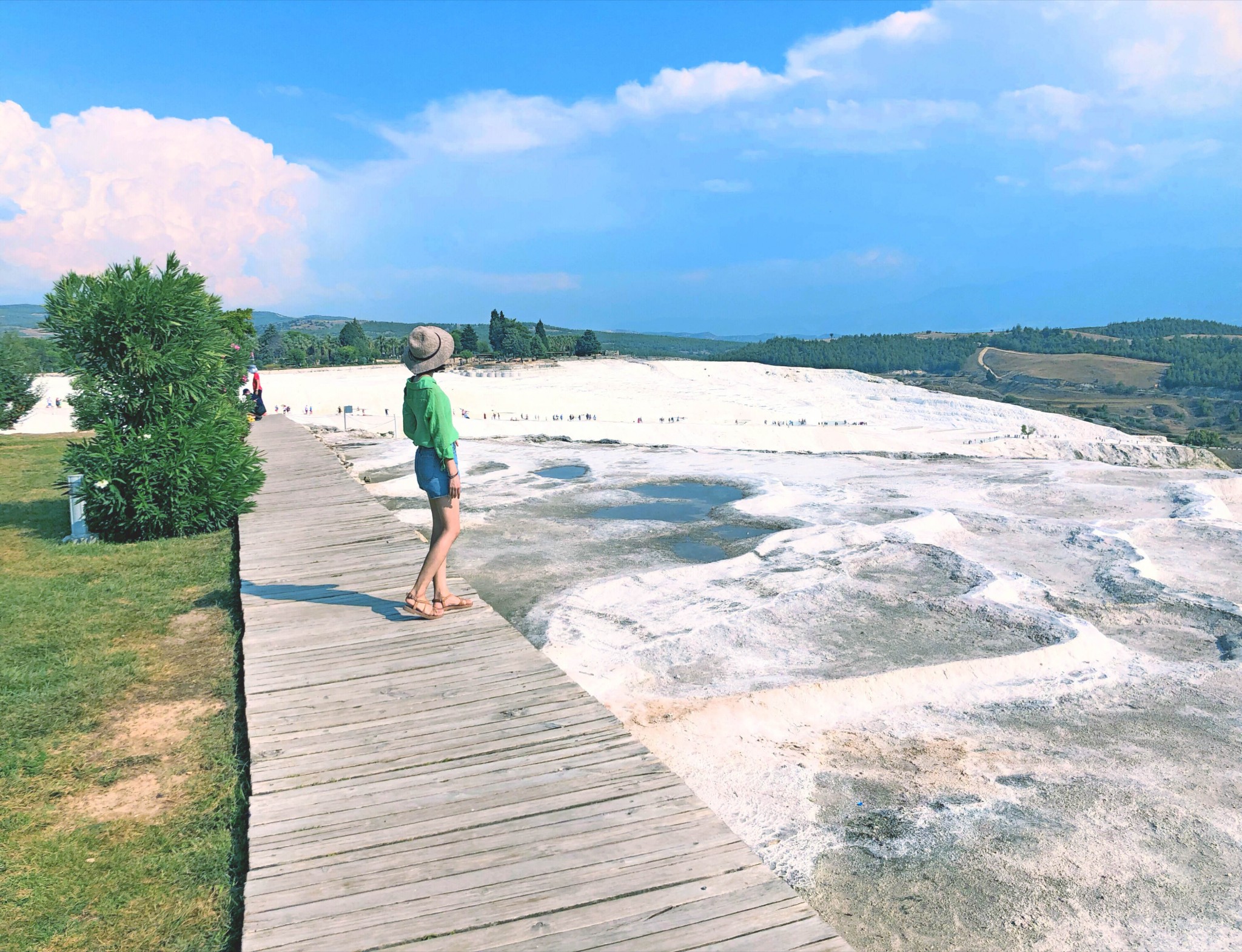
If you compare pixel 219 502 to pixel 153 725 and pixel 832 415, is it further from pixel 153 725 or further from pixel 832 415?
pixel 832 415

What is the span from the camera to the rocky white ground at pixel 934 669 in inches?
155

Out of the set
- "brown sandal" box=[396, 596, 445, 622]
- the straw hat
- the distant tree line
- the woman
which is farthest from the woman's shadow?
the distant tree line

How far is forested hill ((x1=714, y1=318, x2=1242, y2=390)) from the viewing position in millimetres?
78688

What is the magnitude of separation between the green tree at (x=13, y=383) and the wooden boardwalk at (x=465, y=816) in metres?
21.5

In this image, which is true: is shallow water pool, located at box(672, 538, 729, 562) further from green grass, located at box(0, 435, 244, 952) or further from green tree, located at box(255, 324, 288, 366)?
green tree, located at box(255, 324, 288, 366)

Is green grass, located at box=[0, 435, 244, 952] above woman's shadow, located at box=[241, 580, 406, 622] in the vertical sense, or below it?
below

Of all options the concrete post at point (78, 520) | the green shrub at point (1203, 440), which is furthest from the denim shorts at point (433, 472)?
the green shrub at point (1203, 440)

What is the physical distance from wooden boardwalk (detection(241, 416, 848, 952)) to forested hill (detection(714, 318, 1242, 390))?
77550 mm

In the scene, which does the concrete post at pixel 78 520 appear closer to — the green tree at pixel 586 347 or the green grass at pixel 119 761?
the green grass at pixel 119 761

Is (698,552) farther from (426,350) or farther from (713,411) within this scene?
(713,411)

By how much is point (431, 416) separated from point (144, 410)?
644cm

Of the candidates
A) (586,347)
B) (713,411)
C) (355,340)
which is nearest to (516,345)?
(586,347)

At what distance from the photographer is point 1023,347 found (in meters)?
95.7

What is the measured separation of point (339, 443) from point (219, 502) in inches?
416
